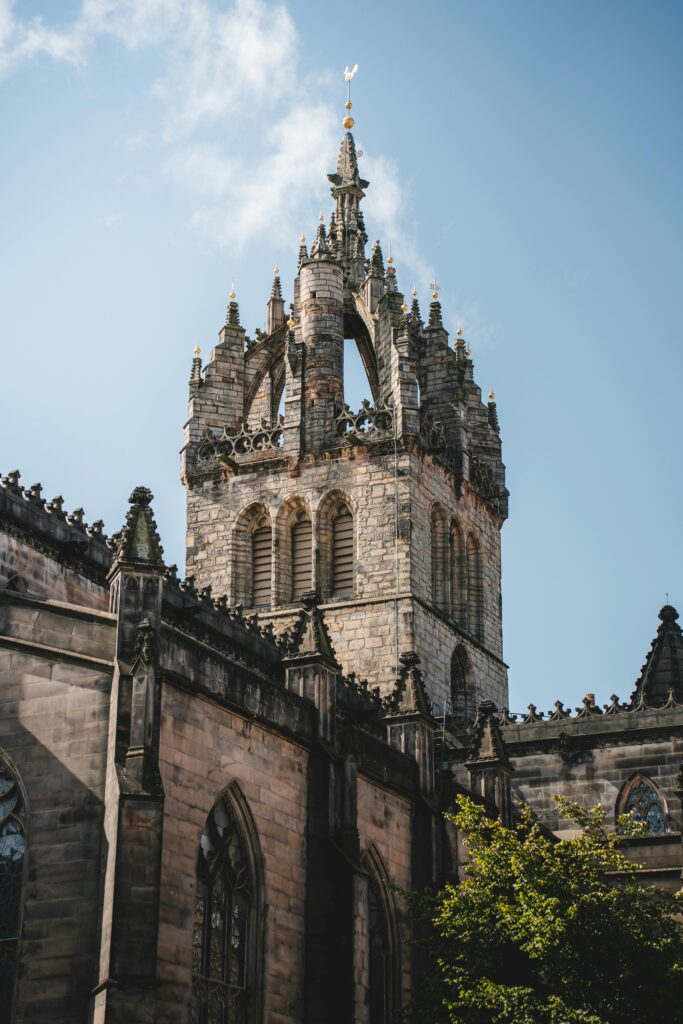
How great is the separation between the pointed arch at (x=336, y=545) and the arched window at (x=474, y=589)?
16.1ft

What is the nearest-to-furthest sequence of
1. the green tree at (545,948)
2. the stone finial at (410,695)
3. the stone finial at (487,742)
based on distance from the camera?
the green tree at (545,948)
the stone finial at (410,695)
the stone finial at (487,742)

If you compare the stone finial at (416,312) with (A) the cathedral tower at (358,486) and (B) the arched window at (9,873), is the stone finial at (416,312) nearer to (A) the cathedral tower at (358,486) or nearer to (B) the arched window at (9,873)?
(A) the cathedral tower at (358,486)

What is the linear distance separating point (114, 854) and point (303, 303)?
34774 mm

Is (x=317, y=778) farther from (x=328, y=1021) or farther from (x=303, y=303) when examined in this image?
(x=303, y=303)

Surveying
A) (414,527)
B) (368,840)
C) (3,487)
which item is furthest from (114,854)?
(414,527)

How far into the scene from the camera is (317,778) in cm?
3375

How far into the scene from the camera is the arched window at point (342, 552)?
54875 mm

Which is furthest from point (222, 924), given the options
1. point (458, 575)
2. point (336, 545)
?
point (458, 575)

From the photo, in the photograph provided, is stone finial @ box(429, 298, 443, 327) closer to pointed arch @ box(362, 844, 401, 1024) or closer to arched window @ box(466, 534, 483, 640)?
arched window @ box(466, 534, 483, 640)

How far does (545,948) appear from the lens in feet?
103

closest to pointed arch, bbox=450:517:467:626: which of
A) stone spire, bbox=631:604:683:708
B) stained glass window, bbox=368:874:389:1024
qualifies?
stone spire, bbox=631:604:683:708

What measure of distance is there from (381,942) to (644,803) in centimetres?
1339

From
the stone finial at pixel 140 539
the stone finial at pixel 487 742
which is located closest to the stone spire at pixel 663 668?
the stone finial at pixel 487 742

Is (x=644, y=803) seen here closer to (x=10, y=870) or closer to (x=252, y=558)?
(x=252, y=558)
